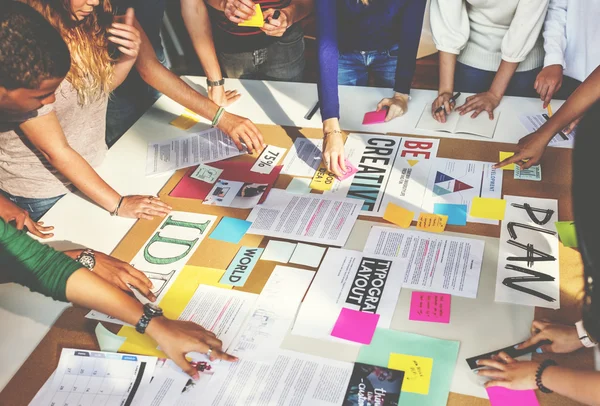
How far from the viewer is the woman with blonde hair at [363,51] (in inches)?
66.5

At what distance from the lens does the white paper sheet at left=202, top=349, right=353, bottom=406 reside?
1091mm

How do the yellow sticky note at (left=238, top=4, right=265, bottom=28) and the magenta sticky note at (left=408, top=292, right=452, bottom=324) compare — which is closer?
the magenta sticky note at (left=408, top=292, right=452, bottom=324)

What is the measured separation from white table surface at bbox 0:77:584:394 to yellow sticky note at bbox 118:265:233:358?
20cm

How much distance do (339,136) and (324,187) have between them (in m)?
0.16

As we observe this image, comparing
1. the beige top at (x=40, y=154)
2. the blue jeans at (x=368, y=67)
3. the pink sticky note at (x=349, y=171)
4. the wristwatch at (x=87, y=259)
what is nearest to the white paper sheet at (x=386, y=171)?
the pink sticky note at (x=349, y=171)

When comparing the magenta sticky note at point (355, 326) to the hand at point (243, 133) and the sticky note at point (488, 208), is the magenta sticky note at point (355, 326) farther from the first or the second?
the hand at point (243, 133)

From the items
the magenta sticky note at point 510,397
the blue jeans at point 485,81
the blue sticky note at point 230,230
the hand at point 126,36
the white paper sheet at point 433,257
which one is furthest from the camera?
the blue jeans at point 485,81

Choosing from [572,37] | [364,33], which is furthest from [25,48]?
[572,37]

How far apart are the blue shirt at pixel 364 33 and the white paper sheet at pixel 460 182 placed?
355 millimetres

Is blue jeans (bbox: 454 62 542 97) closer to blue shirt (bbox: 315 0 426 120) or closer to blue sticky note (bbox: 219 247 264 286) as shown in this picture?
blue shirt (bbox: 315 0 426 120)

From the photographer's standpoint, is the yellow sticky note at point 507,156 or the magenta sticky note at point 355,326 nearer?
the magenta sticky note at point 355,326

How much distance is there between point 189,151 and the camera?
1824 millimetres

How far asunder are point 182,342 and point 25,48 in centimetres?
→ 64

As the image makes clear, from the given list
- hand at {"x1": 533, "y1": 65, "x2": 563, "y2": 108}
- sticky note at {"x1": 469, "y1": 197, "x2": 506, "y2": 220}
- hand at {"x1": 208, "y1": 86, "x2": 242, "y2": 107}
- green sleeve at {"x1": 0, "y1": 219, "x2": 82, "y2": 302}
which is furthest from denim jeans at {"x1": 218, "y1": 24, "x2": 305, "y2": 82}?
green sleeve at {"x1": 0, "y1": 219, "x2": 82, "y2": 302}
